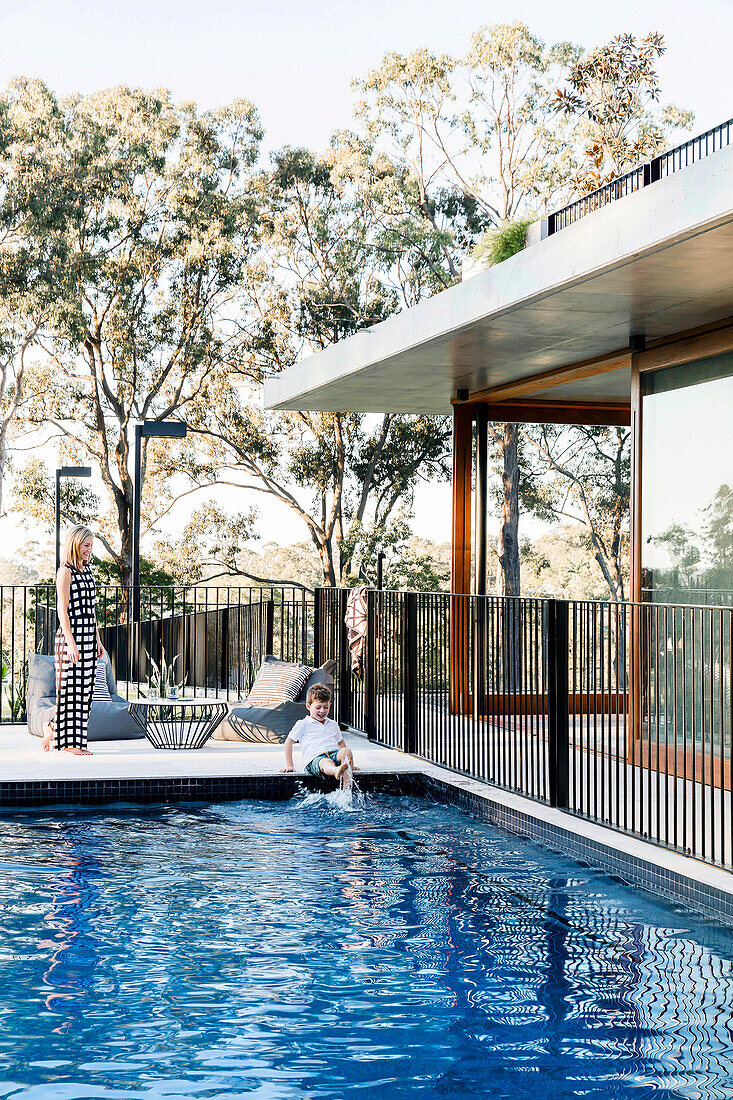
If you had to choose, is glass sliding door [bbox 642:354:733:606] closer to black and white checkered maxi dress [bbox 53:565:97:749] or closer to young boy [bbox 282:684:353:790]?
young boy [bbox 282:684:353:790]

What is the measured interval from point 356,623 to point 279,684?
0.86 metres

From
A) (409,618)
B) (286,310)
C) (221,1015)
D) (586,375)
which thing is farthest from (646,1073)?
(286,310)

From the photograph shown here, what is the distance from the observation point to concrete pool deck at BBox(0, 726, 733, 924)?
5654 millimetres

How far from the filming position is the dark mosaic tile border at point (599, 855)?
17.2ft

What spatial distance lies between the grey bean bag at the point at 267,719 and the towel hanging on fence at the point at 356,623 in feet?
0.93

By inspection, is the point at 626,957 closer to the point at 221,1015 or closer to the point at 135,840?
the point at 221,1015

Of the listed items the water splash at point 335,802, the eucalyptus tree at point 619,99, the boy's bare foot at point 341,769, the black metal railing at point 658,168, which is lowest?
the water splash at point 335,802

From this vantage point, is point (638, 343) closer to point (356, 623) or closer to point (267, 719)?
point (356, 623)

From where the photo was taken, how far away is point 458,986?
450 cm

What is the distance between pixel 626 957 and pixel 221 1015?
1.64 metres

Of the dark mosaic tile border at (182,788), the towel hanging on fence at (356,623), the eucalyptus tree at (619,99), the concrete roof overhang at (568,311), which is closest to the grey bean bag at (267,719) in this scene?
the towel hanging on fence at (356,623)

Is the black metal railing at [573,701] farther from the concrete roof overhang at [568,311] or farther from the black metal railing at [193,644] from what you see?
the black metal railing at [193,644]

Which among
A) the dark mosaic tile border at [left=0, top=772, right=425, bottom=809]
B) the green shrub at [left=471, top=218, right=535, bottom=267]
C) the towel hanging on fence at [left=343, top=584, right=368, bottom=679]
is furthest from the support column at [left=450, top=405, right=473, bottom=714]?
the dark mosaic tile border at [left=0, top=772, right=425, bottom=809]

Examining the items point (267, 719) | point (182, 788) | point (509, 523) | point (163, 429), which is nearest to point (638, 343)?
point (267, 719)
